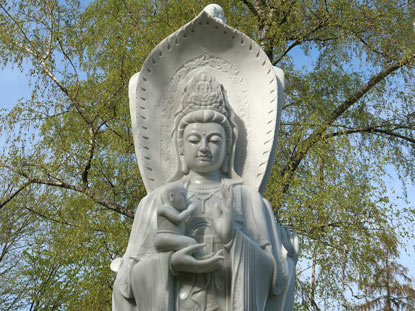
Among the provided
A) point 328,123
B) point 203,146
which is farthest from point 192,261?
point 328,123

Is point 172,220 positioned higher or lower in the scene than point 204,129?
lower

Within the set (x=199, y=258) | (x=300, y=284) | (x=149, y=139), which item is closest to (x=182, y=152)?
(x=149, y=139)

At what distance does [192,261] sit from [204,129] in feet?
4.42

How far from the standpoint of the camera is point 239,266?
4.52 metres

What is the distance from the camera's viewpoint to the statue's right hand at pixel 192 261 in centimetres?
444

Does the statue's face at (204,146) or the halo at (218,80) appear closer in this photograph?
the statue's face at (204,146)

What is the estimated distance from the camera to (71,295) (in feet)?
35.7

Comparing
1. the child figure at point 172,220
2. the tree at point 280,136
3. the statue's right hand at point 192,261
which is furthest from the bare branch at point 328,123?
the statue's right hand at point 192,261

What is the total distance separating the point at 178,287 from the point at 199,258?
32cm

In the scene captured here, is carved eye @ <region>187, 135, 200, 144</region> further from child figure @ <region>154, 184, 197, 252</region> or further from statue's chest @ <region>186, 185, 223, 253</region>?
child figure @ <region>154, 184, 197, 252</region>

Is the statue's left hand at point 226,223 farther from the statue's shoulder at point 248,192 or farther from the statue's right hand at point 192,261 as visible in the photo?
the statue's shoulder at point 248,192

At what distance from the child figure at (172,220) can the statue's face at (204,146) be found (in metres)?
0.51

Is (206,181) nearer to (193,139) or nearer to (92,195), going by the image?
(193,139)

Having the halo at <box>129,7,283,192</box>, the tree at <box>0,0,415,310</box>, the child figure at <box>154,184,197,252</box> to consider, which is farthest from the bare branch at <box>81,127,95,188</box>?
the child figure at <box>154,184,197,252</box>
